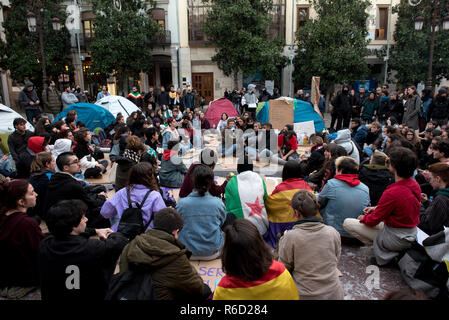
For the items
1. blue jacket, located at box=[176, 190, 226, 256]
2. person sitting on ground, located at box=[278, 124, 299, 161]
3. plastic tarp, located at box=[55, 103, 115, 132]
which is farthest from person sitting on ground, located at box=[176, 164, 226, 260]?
plastic tarp, located at box=[55, 103, 115, 132]

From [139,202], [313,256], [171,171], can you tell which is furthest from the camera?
[171,171]

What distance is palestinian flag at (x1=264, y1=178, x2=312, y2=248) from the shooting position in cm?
409

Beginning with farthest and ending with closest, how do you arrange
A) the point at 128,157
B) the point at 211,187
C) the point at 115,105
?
1. the point at 115,105
2. the point at 128,157
3. the point at 211,187

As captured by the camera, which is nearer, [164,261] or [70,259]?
[164,261]

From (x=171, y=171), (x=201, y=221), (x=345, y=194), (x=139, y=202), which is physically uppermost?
(x=139, y=202)

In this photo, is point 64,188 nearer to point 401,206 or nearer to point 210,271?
point 210,271

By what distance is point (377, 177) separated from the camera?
4.55 metres

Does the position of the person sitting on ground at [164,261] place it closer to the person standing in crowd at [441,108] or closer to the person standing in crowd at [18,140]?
the person standing in crowd at [18,140]

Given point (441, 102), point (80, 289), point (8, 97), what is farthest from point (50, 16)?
point (80, 289)

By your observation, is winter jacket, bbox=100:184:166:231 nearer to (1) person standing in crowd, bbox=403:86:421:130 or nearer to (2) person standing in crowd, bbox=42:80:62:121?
(1) person standing in crowd, bbox=403:86:421:130

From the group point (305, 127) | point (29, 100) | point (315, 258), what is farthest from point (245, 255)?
point (29, 100)

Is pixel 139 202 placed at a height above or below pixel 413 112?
below

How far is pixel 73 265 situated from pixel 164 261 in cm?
75

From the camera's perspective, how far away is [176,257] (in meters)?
2.43
